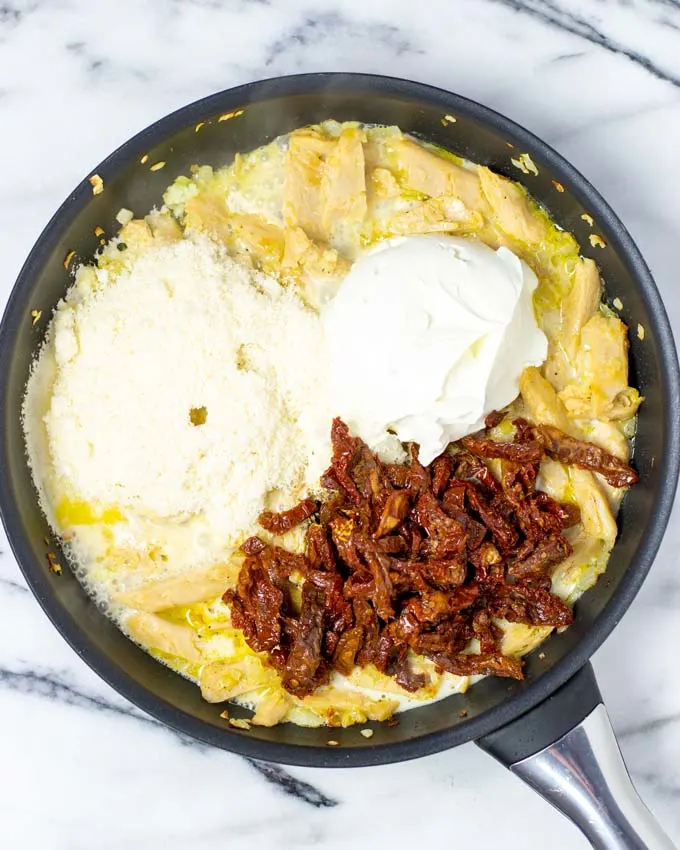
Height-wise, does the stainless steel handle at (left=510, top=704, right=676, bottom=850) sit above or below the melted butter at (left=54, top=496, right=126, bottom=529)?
below

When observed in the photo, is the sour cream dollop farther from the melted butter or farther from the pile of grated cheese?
the melted butter

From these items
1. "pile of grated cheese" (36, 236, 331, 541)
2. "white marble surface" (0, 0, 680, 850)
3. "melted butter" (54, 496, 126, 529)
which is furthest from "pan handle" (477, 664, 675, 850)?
"melted butter" (54, 496, 126, 529)

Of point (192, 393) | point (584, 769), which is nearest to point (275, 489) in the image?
point (192, 393)

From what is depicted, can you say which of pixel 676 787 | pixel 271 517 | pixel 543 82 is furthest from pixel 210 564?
pixel 543 82

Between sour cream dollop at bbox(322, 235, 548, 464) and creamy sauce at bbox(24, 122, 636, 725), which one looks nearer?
sour cream dollop at bbox(322, 235, 548, 464)

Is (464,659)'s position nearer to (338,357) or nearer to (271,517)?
(271,517)
